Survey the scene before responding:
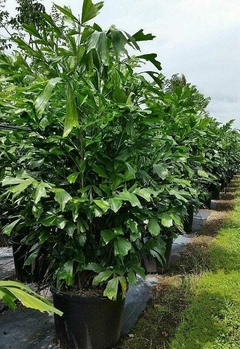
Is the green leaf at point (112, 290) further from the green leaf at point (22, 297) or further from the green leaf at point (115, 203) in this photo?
the green leaf at point (22, 297)

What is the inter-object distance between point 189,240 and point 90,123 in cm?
341

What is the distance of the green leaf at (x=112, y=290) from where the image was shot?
1.71 meters

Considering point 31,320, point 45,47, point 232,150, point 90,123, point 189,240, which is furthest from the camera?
point 232,150

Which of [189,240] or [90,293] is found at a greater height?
[90,293]

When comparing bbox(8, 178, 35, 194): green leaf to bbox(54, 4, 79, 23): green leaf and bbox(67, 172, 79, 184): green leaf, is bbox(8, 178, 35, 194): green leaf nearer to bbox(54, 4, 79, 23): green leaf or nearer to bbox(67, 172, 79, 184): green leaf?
bbox(67, 172, 79, 184): green leaf

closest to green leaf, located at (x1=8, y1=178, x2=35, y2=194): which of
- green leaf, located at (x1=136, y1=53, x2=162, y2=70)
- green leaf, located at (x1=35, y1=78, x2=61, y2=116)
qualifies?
green leaf, located at (x1=35, y1=78, x2=61, y2=116)

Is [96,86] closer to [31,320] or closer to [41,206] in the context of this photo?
[41,206]

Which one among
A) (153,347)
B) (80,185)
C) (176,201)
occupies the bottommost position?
(153,347)

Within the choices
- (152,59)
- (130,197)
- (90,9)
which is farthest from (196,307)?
(90,9)

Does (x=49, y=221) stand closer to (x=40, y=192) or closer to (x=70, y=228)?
(x=70, y=228)

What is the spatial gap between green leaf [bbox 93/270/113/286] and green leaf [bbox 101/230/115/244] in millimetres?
202

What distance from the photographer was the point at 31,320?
2398 mm

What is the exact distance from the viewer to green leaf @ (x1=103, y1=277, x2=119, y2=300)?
1.71 m

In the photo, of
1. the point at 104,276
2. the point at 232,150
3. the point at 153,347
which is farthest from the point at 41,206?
the point at 232,150
